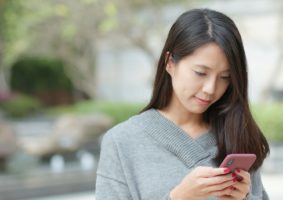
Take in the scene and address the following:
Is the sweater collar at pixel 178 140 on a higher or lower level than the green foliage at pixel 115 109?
higher

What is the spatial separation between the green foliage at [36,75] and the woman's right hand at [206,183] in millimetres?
20222

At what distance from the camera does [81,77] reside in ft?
66.1

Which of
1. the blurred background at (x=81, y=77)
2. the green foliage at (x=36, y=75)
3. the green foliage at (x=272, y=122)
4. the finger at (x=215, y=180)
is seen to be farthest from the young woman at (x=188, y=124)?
the green foliage at (x=36, y=75)

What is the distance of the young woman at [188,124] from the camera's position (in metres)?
1.80

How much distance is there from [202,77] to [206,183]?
340 millimetres

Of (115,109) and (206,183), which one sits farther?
(115,109)

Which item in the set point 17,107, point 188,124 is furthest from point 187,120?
point 17,107

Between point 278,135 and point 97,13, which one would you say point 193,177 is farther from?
point 97,13

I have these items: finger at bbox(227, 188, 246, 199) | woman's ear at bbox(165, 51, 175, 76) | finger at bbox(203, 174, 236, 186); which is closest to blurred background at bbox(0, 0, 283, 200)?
woman's ear at bbox(165, 51, 175, 76)

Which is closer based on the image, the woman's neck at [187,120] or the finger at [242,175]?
the finger at [242,175]

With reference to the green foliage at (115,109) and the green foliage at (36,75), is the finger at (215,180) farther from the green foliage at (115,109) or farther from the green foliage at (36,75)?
the green foliage at (36,75)

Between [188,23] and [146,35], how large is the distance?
11.7m

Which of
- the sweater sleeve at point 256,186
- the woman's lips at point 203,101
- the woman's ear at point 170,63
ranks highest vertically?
the woman's ear at point 170,63

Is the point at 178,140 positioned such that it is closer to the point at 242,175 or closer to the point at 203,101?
the point at 203,101
